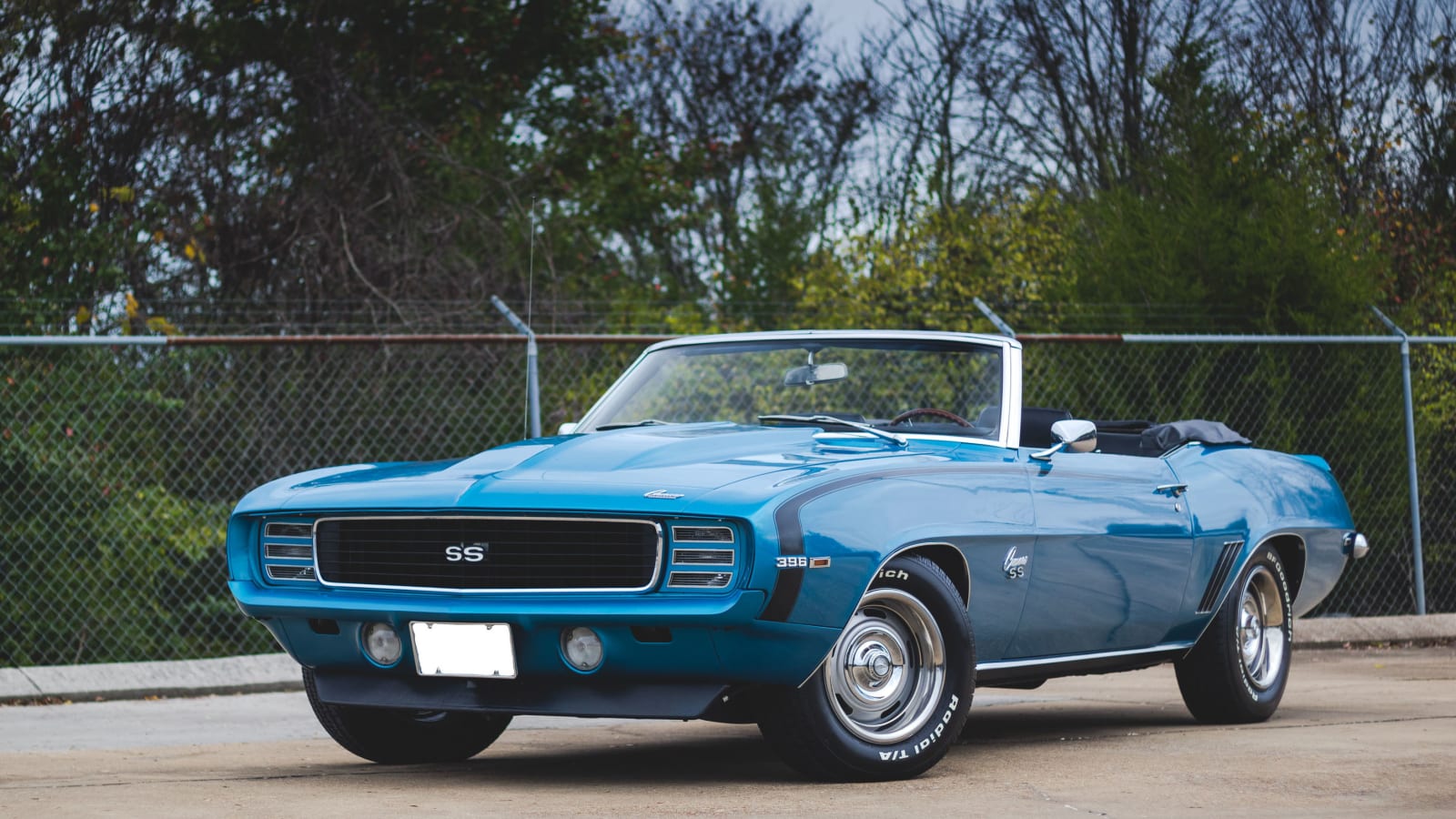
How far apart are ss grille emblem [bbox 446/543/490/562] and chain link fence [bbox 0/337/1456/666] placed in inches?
152

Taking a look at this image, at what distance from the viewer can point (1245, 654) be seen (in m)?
7.32

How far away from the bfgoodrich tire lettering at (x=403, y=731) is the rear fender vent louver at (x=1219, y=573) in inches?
105

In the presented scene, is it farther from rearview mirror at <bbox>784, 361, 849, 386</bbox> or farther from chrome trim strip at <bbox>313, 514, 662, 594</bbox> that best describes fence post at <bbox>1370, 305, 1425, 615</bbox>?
chrome trim strip at <bbox>313, 514, 662, 594</bbox>

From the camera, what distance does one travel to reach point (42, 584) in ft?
31.2

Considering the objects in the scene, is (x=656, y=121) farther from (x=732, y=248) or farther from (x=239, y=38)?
(x=239, y=38)

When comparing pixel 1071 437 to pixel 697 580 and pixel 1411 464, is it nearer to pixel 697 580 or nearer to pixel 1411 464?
pixel 697 580

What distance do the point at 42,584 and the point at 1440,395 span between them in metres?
8.55

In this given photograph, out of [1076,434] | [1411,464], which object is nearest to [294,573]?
[1076,434]

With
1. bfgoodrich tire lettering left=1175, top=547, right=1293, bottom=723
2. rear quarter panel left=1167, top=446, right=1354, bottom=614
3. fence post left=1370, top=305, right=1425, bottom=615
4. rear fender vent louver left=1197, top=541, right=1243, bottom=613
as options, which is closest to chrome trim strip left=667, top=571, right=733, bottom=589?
rear quarter panel left=1167, top=446, right=1354, bottom=614

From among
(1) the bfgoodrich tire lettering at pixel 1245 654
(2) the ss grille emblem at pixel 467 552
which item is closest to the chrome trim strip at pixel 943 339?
(1) the bfgoodrich tire lettering at pixel 1245 654

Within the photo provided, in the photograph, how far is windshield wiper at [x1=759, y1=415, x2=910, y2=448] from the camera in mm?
6055

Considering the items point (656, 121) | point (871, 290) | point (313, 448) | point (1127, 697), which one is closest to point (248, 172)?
point (313, 448)

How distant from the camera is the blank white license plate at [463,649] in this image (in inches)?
201

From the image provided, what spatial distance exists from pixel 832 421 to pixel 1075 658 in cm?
115
